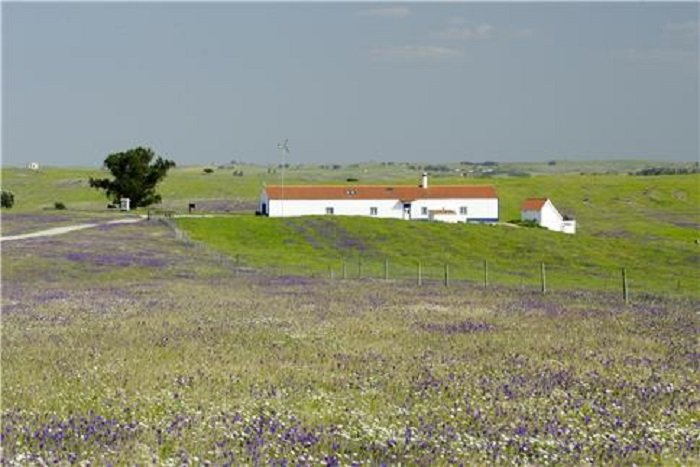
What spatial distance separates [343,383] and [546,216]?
110 meters

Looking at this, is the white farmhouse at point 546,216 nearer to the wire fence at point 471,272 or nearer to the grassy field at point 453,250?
the grassy field at point 453,250

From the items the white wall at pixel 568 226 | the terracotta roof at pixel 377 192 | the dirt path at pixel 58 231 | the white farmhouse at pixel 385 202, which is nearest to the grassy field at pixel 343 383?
the dirt path at pixel 58 231

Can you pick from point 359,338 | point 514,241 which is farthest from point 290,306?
point 514,241

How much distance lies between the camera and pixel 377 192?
121438 millimetres

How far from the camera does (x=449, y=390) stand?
Answer: 13531 millimetres

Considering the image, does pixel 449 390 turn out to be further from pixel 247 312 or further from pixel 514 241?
pixel 514 241

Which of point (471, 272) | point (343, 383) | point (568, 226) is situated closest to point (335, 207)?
point (568, 226)

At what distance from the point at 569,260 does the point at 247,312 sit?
56.5m

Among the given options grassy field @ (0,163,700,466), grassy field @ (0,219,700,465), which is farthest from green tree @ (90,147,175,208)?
grassy field @ (0,219,700,465)

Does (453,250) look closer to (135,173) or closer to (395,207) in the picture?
(395,207)

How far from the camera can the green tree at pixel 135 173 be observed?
133m

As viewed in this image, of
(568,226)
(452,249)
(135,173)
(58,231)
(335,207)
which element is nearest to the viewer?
(58,231)

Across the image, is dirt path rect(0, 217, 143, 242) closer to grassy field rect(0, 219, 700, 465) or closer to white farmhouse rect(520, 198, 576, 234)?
grassy field rect(0, 219, 700, 465)

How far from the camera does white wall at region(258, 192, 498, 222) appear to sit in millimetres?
117756
